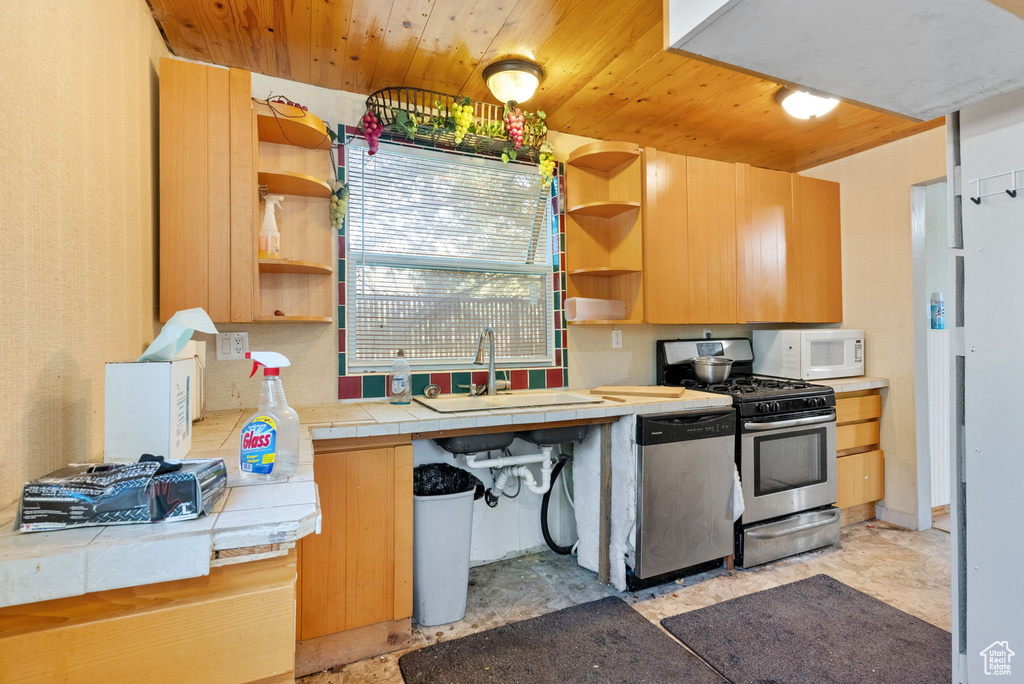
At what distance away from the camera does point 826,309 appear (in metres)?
3.48

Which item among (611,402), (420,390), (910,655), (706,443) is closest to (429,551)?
(420,390)

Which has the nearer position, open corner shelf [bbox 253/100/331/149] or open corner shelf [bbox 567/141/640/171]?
open corner shelf [bbox 253/100/331/149]

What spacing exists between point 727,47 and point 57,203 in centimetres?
160

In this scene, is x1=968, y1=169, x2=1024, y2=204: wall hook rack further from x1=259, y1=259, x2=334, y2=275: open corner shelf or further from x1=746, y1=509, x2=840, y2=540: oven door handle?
x1=259, y1=259, x2=334, y2=275: open corner shelf

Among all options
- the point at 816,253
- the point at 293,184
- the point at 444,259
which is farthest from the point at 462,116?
the point at 816,253

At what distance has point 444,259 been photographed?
269cm

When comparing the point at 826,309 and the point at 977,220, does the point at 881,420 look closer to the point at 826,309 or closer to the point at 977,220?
the point at 826,309

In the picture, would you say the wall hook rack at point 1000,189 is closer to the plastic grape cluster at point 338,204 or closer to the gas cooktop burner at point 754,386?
the gas cooktop burner at point 754,386

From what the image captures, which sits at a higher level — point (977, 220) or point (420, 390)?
point (977, 220)

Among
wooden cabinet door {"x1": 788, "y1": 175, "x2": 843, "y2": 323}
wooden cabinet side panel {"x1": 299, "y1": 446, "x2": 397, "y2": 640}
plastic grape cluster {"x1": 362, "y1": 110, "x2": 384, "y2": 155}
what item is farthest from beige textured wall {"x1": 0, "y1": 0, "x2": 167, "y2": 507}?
wooden cabinet door {"x1": 788, "y1": 175, "x2": 843, "y2": 323}

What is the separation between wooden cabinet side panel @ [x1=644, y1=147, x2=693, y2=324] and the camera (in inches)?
113

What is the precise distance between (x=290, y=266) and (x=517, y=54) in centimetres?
133

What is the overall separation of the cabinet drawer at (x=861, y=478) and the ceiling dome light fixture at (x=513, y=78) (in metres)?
2.79

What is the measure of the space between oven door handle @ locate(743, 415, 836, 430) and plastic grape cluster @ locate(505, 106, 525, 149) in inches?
73.7
